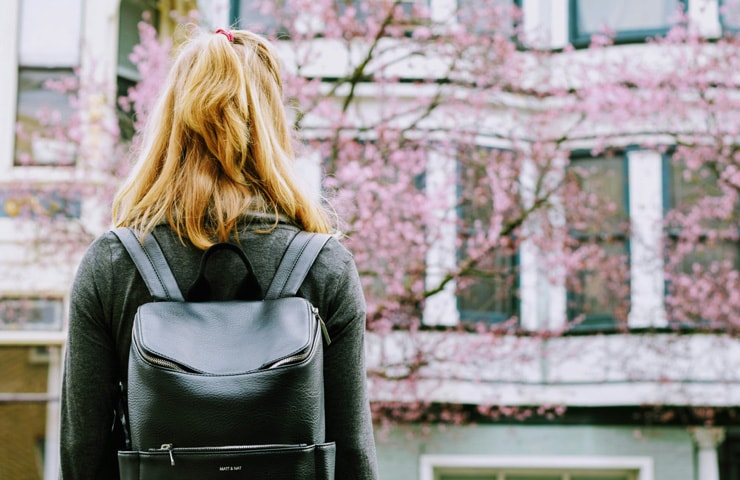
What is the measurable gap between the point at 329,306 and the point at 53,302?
940cm

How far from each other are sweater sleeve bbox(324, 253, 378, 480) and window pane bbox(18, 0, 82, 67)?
9.91 metres

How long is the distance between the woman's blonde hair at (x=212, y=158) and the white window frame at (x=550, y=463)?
10.2 m

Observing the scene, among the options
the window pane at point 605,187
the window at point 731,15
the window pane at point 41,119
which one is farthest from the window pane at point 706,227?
the window pane at point 41,119

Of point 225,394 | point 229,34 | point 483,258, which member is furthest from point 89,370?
point 483,258

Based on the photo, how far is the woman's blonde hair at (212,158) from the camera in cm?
208

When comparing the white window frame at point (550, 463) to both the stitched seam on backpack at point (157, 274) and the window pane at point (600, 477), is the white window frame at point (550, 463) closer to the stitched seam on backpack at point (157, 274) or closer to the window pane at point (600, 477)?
the window pane at point (600, 477)

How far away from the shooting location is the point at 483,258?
10.4 metres

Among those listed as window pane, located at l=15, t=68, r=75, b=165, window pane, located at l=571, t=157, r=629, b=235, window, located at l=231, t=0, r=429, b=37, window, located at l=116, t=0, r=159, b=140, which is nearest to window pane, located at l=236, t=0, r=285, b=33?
window, located at l=231, t=0, r=429, b=37

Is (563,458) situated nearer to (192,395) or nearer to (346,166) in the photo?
(346,166)

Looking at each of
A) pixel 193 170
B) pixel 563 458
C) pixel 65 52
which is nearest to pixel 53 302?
pixel 65 52

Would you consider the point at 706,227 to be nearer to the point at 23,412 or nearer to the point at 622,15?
the point at 622,15

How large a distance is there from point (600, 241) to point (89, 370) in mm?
10499

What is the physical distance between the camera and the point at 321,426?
6.45ft

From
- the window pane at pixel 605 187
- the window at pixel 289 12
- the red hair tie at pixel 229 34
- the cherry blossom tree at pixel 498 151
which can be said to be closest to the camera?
the red hair tie at pixel 229 34
